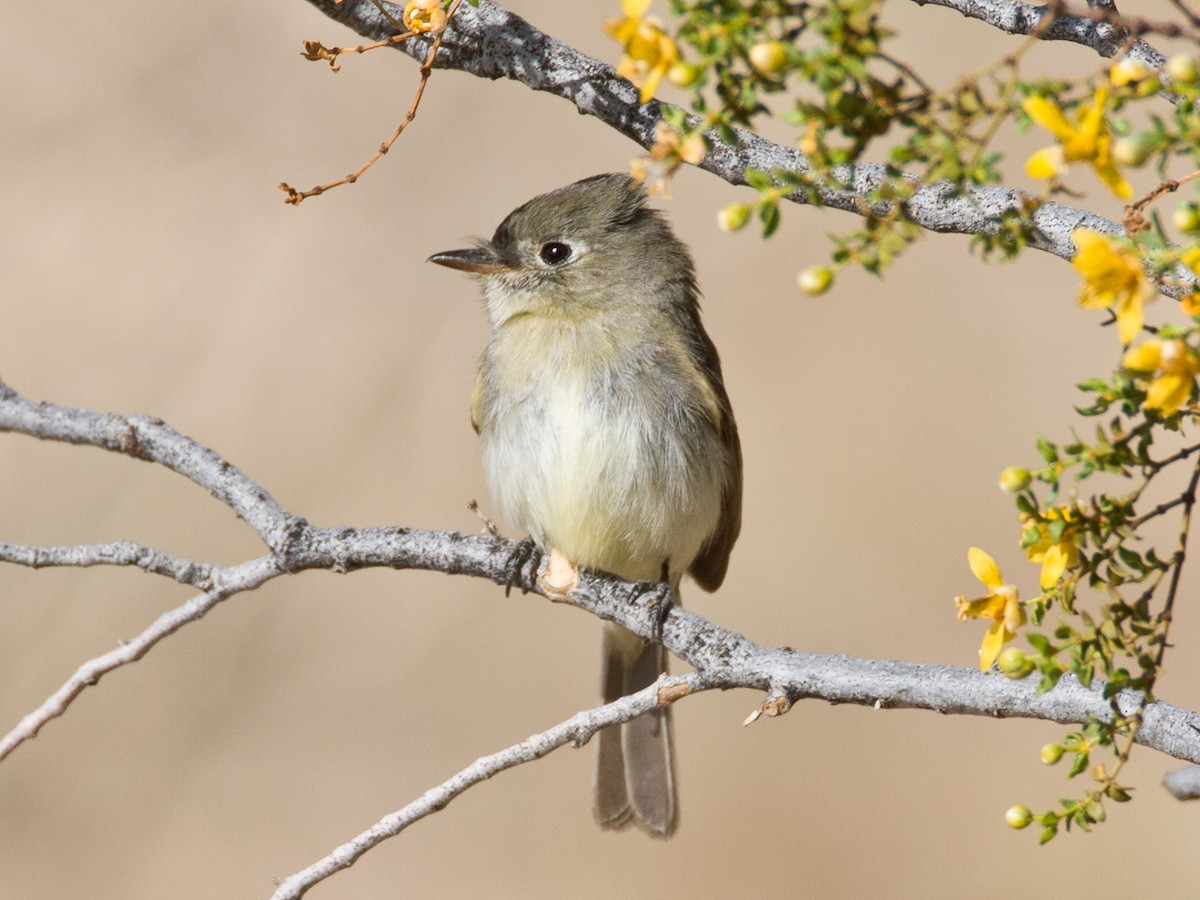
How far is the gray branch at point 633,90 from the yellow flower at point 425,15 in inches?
10.3

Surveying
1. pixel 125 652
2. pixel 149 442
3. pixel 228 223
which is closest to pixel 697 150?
pixel 125 652

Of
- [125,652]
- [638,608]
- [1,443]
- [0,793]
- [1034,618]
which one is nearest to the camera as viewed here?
[1034,618]

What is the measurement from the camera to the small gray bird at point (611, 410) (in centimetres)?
380

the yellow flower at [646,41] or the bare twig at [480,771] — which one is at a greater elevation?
the yellow flower at [646,41]

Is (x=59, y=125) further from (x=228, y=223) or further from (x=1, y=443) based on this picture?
(x=1, y=443)

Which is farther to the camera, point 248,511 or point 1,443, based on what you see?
point 1,443

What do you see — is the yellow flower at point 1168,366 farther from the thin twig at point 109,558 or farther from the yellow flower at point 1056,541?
the thin twig at point 109,558

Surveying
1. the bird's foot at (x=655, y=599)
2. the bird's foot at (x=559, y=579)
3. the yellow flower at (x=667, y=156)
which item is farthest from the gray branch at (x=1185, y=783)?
the bird's foot at (x=559, y=579)

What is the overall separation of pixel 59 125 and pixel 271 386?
171 cm

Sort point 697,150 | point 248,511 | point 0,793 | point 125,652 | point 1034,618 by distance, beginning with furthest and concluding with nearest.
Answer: point 0,793 < point 248,511 < point 125,652 < point 1034,618 < point 697,150

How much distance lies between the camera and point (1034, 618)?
174 centimetres

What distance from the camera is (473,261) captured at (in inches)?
162

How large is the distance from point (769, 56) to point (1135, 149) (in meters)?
0.37

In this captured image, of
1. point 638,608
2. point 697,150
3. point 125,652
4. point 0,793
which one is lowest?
point 0,793
